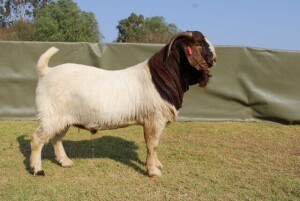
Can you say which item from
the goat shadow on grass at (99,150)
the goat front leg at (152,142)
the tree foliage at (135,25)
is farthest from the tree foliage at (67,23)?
the goat front leg at (152,142)

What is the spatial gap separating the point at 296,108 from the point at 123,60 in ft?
13.5

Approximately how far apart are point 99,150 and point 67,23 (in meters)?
30.6

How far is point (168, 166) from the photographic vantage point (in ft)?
20.3

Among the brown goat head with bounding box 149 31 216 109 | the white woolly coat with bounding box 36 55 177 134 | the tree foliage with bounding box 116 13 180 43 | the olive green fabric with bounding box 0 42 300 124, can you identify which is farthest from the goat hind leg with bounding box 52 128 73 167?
the tree foliage with bounding box 116 13 180 43

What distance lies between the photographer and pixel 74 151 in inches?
275

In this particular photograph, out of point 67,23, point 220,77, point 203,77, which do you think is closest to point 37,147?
point 203,77

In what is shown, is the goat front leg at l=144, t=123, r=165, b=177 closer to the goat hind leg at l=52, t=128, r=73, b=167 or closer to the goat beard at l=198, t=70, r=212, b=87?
the goat beard at l=198, t=70, r=212, b=87

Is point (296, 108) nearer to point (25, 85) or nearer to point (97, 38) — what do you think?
point (25, 85)

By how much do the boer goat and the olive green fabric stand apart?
12.7 ft

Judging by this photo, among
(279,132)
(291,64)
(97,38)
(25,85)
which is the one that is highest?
(291,64)

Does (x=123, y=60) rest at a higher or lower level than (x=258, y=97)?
higher

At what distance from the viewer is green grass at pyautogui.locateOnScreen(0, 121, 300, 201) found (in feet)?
16.8

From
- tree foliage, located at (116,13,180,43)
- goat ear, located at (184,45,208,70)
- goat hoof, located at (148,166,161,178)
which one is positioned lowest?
tree foliage, located at (116,13,180,43)

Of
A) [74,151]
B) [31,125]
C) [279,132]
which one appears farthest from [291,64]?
[31,125]
